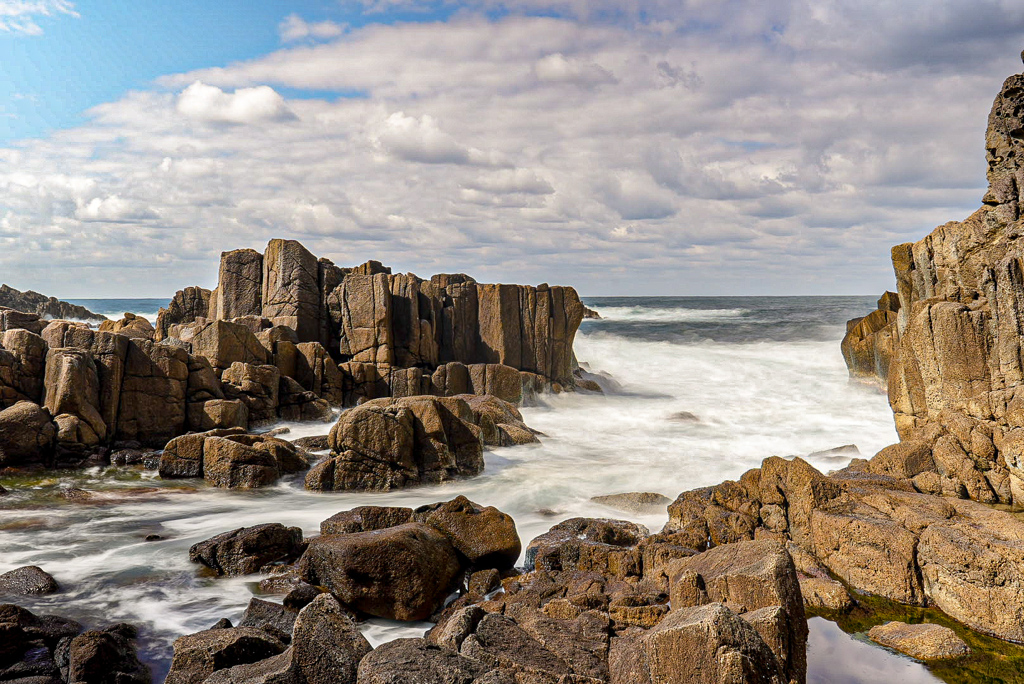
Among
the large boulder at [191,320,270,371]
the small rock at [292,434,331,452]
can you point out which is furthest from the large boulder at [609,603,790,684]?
the large boulder at [191,320,270,371]

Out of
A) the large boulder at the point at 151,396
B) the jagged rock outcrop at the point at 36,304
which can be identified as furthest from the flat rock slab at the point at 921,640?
the jagged rock outcrop at the point at 36,304

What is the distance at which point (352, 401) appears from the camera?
66.0 feet

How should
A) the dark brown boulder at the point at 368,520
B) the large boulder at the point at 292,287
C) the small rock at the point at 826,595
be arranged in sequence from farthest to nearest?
the large boulder at the point at 292,287 < the dark brown boulder at the point at 368,520 < the small rock at the point at 826,595

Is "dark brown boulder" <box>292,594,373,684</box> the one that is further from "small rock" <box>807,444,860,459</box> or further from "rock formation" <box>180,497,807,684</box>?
"small rock" <box>807,444,860,459</box>

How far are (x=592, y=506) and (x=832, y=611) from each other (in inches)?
199

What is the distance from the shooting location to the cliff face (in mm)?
9664

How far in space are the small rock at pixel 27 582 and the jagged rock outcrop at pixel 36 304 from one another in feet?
132

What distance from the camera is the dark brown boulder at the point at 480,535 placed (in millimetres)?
8352

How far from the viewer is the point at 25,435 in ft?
44.2

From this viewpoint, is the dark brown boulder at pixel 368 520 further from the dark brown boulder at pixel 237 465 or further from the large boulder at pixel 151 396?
the large boulder at pixel 151 396

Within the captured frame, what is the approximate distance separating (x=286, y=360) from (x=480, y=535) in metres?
12.7

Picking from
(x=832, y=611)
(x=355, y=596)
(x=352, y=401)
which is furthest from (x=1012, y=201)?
(x=352, y=401)

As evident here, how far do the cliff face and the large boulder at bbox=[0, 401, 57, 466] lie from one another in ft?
52.3

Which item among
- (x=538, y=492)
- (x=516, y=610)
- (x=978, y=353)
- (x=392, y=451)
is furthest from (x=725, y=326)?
(x=516, y=610)
